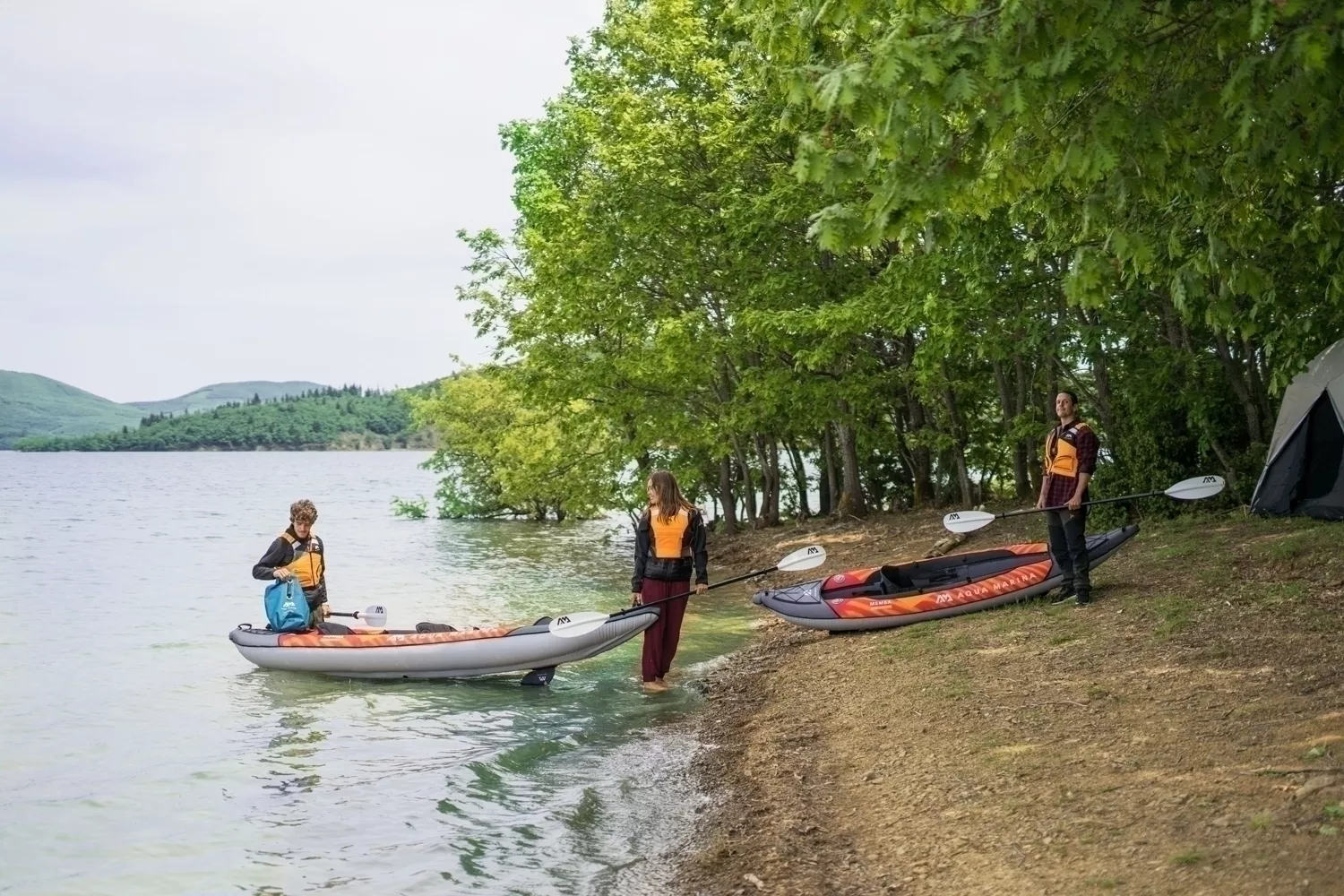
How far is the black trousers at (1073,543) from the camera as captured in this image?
32.2 feet

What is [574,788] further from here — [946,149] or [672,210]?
[672,210]

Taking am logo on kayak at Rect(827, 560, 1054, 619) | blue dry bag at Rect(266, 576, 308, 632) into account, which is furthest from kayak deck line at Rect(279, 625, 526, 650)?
am logo on kayak at Rect(827, 560, 1054, 619)

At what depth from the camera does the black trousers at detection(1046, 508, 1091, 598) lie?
9828 millimetres

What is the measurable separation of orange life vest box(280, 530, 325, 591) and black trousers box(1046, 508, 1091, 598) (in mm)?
6628

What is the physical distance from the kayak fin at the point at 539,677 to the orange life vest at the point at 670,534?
5.80 feet

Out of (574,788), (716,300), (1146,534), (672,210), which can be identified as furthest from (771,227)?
(574,788)

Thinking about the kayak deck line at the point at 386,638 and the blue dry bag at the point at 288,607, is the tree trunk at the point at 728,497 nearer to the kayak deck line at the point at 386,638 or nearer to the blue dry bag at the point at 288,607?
the blue dry bag at the point at 288,607

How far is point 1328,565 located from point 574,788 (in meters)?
6.54

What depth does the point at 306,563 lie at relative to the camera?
11.4 metres

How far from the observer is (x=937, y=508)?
20.8 metres

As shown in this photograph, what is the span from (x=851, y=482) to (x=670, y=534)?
12.6m

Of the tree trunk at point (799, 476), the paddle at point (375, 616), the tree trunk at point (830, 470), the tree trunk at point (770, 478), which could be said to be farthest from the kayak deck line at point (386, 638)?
the tree trunk at point (799, 476)

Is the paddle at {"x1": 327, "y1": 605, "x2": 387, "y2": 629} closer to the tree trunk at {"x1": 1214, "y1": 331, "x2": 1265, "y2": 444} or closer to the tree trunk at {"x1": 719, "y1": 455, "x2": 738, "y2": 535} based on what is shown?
the tree trunk at {"x1": 1214, "y1": 331, "x2": 1265, "y2": 444}

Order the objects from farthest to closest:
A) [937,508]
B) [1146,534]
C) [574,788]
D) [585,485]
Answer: [585,485] → [937,508] → [1146,534] → [574,788]
